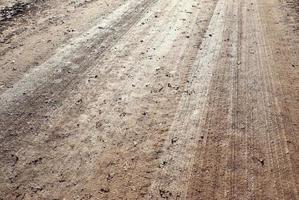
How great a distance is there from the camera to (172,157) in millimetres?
4746

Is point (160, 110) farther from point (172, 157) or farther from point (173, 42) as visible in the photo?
point (173, 42)

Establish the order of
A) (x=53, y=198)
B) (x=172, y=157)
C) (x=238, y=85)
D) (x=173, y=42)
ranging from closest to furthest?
(x=53, y=198)
(x=172, y=157)
(x=238, y=85)
(x=173, y=42)

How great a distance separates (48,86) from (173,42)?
116 inches

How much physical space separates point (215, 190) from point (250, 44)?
426cm

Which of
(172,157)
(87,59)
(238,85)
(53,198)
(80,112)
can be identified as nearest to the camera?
(53,198)

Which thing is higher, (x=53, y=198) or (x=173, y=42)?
(x=173, y=42)

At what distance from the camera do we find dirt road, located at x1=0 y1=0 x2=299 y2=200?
4.42m

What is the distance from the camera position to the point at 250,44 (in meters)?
7.55

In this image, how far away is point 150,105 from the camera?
579 centimetres

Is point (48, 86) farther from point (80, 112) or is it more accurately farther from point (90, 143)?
point (90, 143)

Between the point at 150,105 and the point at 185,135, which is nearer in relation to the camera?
the point at 185,135

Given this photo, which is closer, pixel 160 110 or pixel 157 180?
pixel 157 180

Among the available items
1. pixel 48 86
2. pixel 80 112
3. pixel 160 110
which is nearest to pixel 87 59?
pixel 48 86

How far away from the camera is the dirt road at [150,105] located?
442 centimetres
